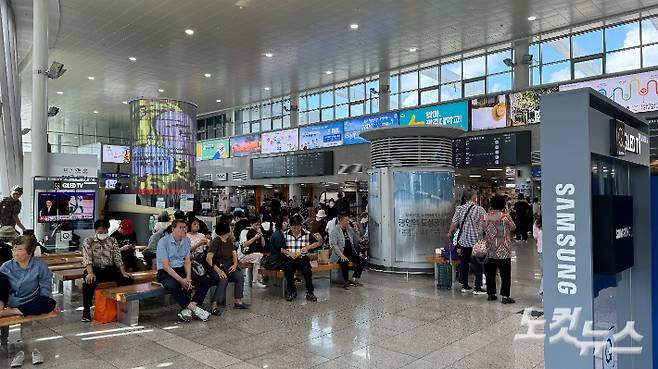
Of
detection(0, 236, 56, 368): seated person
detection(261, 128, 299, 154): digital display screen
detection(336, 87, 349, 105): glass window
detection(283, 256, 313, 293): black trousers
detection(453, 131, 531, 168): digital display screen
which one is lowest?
detection(283, 256, 313, 293): black trousers

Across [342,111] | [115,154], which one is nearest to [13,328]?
[342,111]

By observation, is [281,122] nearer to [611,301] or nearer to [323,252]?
[323,252]

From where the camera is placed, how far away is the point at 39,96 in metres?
11.3

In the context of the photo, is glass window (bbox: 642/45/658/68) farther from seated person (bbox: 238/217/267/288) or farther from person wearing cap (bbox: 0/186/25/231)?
person wearing cap (bbox: 0/186/25/231)

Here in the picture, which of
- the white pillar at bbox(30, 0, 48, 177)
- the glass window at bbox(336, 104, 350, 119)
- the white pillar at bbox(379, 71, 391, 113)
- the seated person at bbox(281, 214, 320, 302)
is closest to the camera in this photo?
the seated person at bbox(281, 214, 320, 302)

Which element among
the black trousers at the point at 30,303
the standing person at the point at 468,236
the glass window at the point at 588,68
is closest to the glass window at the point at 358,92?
the glass window at the point at 588,68

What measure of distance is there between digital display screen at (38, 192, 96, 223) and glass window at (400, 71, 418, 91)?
1275 cm

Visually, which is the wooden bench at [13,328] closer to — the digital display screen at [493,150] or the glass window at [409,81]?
the digital display screen at [493,150]

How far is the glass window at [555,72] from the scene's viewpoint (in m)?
15.4

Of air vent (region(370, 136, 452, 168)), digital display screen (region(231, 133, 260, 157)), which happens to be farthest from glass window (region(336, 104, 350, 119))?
air vent (region(370, 136, 452, 168))

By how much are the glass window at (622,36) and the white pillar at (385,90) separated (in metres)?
7.97

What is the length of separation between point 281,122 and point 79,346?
20.6 m

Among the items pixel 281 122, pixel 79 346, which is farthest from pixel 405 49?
pixel 79 346

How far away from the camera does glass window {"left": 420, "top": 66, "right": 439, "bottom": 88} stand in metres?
18.8
